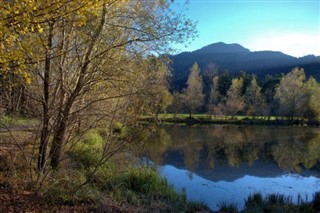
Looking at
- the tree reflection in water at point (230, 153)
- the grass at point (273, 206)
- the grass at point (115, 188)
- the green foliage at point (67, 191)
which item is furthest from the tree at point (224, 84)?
the green foliage at point (67, 191)

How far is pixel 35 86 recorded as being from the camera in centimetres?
759

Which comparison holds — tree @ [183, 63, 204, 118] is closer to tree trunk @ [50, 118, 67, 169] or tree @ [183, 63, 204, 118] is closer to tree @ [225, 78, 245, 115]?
tree @ [225, 78, 245, 115]

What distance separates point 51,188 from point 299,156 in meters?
18.4

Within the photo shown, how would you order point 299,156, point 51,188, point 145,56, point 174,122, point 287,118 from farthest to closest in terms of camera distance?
point 287,118, point 174,122, point 299,156, point 145,56, point 51,188

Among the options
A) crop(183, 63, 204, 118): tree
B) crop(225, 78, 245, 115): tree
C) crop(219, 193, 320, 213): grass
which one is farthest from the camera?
crop(225, 78, 245, 115): tree

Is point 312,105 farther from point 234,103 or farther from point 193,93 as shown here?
point 193,93

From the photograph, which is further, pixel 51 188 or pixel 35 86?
pixel 35 86

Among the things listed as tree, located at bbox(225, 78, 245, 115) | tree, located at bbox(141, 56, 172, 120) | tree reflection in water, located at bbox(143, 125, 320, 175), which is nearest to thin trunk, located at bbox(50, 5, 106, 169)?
tree, located at bbox(141, 56, 172, 120)

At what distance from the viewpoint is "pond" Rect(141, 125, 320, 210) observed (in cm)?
1202

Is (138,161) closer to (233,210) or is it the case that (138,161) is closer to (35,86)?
(233,210)

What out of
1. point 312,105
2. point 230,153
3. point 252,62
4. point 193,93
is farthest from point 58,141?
point 252,62

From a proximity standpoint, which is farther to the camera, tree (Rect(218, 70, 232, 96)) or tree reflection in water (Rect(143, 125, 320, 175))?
tree (Rect(218, 70, 232, 96))

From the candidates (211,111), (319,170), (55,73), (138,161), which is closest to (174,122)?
(211,111)

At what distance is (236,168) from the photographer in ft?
54.0
